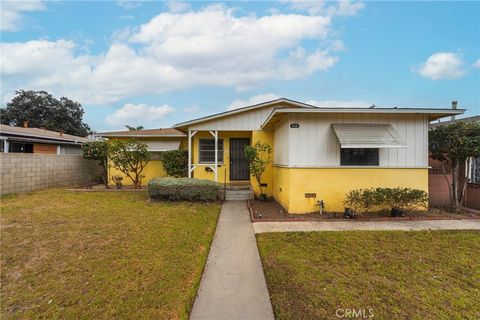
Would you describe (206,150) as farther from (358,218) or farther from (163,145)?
(358,218)

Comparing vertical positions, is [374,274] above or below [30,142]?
below

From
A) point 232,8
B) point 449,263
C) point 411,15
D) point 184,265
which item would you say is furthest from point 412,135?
point 232,8

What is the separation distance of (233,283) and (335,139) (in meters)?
5.74

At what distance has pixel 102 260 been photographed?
4062 millimetres

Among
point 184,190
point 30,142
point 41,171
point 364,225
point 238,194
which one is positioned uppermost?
point 30,142

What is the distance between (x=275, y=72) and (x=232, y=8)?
6407mm

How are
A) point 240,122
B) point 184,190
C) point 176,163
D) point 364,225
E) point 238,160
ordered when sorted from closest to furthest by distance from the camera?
1. point 364,225
2. point 184,190
3. point 240,122
4. point 176,163
5. point 238,160

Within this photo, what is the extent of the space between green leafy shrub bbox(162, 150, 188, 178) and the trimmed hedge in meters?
2.67

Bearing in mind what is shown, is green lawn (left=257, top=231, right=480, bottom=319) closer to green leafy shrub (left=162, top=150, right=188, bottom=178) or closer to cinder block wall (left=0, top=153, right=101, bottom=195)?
green leafy shrub (left=162, top=150, right=188, bottom=178)

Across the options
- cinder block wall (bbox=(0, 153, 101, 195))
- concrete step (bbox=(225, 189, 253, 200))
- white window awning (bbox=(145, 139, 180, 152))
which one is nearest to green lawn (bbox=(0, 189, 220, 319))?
concrete step (bbox=(225, 189, 253, 200))

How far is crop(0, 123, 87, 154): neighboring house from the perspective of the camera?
14078mm

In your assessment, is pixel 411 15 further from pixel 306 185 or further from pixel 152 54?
pixel 152 54

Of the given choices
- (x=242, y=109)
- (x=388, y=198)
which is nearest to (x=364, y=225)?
(x=388, y=198)

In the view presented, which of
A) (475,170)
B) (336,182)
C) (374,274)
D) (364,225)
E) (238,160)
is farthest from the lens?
(238,160)
